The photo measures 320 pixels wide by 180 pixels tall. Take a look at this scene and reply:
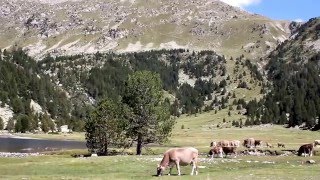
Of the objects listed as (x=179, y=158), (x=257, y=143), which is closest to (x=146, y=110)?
(x=257, y=143)

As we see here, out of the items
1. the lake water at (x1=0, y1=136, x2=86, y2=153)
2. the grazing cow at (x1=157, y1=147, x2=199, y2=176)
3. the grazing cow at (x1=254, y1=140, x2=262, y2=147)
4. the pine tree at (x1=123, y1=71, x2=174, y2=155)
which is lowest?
the lake water at (x1=0, y1=136, x2=86, y2=153)

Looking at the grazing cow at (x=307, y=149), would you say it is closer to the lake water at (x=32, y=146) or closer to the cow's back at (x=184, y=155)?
the cow's back at (x=184, y=155)

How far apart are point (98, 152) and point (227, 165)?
40.3 metres

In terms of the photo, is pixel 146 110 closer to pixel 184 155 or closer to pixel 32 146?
pixel 184 155

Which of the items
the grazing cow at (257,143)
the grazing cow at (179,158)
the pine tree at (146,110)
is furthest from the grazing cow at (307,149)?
the grazing cow at (179,158)

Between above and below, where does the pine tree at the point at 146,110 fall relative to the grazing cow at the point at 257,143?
above

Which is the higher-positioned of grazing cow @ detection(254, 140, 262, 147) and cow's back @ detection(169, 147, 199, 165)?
cow's back @ detection(169, 147, 199, 165)

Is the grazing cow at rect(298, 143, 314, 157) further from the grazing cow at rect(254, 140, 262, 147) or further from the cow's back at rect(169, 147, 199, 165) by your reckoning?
the cow's back at rect(169, 147, 199, 165)

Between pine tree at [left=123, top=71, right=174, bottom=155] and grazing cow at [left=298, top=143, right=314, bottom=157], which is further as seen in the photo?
pine tree at [left=123, top=71, right=174, bottom=155]

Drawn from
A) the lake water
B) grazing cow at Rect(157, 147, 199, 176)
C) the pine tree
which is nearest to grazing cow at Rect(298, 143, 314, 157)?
the pine tree

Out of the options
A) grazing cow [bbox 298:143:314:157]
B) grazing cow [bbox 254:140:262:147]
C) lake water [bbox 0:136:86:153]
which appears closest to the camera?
grazing cow [bbox 298:143:314:157]

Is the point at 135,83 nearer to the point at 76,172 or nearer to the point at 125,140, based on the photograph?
the point at 125,140

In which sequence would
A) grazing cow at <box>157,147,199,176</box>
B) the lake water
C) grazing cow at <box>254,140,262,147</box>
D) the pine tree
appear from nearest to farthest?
1. grazing cow at <box>157,147,199,176</box>
2. the pine tree
3. grazing cow at <box>254,140,262,147</box>
4. the lake water

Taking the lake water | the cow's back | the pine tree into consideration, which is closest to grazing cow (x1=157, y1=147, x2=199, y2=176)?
the cow's back
